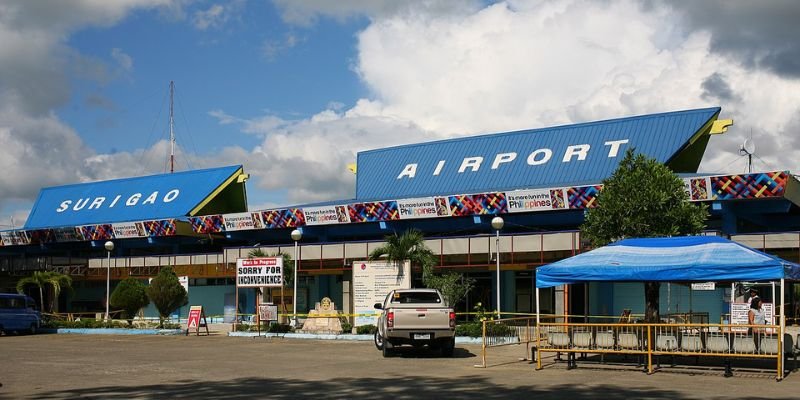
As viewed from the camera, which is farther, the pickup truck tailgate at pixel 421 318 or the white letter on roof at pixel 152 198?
the white letter on roof at pixel 152 198

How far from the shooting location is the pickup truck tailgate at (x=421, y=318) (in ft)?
75.2

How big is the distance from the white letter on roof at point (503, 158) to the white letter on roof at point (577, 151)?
3.33m

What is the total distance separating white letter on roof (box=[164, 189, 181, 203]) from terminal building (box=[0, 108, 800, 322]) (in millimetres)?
165

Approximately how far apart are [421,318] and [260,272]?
15733 millimetres

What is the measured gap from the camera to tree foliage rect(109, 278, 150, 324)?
42.5 meters

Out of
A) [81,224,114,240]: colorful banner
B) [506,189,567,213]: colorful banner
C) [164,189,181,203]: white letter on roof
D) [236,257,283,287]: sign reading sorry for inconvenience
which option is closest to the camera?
[236,257,283,287]: sign reading sorry for inconvenience

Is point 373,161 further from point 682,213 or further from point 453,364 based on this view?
point 453,364

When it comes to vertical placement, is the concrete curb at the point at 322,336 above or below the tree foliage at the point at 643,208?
below

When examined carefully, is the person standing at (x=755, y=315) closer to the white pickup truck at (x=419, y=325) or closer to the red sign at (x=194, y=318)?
the white pickup truck at (x=419, y=325)

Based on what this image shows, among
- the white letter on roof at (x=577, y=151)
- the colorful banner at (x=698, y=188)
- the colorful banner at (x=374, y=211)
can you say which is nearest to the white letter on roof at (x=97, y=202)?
the colorful banner at (x=374, y=211)

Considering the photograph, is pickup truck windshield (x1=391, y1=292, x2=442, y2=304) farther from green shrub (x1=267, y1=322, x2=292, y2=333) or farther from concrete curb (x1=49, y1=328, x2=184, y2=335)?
concrete curb (x1=49, y1=328, x2=184, y2=335)

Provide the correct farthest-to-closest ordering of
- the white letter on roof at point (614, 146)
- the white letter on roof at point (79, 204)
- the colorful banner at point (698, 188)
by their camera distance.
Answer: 1. the white letter on roof at point (79, 204)
2. the white letter on roof at point (614, 146)
3. the colorful banner at point (698, 188)

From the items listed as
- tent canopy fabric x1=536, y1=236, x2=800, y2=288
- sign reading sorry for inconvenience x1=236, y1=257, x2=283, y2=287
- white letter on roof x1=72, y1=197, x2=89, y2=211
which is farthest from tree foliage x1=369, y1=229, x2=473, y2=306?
white letter on roof x1=72, y1=197, x2=89, y2=211

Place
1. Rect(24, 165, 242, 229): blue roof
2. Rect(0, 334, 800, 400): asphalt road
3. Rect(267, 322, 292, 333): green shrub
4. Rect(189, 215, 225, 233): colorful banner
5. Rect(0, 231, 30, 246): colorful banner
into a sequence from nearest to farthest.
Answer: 1. Rect(0, 334, 800, 400): asphalt road
2. Rect(267, 322, 292, 333): green shrub
3. Rect(189, 215, 225, 233): colorful banner
4. Rect(24, 165, 242, 229): blue roof
5. Rect(0, 231, 30, 246): colorful banner
